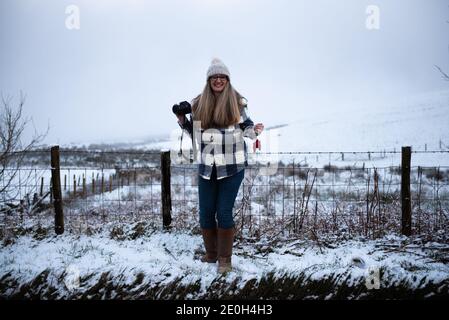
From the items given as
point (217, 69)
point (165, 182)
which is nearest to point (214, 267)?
point (165, 182)

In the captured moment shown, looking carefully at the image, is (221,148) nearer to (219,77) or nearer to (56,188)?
(219,77)

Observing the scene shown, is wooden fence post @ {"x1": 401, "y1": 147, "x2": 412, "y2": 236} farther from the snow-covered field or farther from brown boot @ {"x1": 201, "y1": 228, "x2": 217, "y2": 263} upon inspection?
brown boot @ {"x1": 201, "y1": 228, "x2": 217, "y2": 263}

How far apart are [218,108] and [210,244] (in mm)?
1408

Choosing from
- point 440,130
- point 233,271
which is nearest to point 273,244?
point 233,271

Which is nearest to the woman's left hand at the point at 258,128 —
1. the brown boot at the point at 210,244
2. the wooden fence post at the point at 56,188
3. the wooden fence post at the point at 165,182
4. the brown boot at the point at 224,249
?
the brown boot at the point at 224,249

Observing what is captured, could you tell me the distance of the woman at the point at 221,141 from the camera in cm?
271

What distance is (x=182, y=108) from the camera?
2.73 meters

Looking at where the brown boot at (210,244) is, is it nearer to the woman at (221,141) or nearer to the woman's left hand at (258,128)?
the woman at (221,141)

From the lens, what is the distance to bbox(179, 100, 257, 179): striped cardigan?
2.74 metres

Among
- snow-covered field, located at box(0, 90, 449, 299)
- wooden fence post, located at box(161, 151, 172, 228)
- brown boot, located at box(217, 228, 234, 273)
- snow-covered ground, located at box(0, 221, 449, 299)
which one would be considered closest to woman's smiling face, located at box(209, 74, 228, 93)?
snow-covered field, located at box(0, 90, 449, 299)

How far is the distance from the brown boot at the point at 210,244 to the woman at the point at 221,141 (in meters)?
0.18
